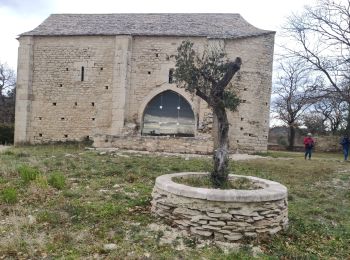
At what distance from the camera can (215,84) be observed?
6.75 meters

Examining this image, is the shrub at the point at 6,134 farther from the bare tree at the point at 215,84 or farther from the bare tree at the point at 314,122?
the bare tree at the point at 314,122

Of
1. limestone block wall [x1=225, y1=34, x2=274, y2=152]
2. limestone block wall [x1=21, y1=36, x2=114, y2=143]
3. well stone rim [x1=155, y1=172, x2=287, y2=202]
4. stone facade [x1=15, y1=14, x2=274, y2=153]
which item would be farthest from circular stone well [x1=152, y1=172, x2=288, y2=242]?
limestone block wall [x1=21, y1=36, x2=114, y2=143]

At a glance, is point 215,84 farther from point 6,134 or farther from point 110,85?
point 6,134

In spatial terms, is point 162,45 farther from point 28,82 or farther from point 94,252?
point 94,252

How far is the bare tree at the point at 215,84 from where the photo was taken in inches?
257

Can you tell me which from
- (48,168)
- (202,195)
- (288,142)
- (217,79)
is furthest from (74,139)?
(288,142)

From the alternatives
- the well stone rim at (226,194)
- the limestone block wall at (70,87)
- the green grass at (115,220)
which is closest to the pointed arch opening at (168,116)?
the limestone block wall at (70,87)

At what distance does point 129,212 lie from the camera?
6.16 meters

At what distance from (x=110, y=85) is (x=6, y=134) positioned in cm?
942

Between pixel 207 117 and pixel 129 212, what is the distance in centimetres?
1202

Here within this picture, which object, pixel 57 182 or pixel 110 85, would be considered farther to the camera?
pixel 110 85

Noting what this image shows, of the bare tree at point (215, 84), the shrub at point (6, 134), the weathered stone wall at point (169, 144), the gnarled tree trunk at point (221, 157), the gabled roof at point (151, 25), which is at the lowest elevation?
the shrub at point (6, 134)

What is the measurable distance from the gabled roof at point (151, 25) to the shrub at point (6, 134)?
7084 mm

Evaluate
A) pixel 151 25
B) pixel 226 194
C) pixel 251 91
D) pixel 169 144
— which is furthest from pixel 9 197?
pixel 151 25
